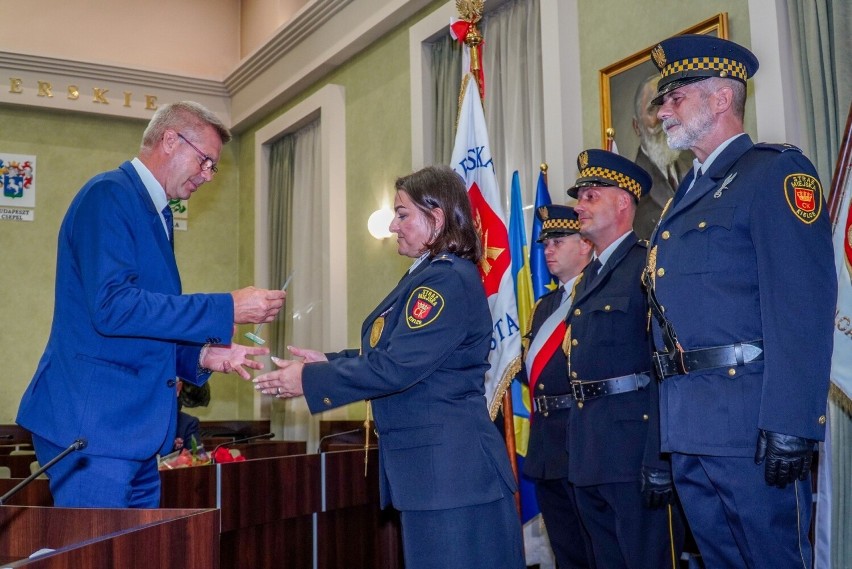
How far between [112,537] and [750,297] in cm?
141

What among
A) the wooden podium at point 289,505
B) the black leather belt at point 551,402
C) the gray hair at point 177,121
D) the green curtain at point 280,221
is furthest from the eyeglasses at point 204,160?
the green curtain at point 280,221

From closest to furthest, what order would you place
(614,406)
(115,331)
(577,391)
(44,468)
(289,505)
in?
(44,468) < (115,331) < (614,406) < (577,391) < (289,505)

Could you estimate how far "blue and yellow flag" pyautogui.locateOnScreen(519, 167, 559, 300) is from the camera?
3.92 meters

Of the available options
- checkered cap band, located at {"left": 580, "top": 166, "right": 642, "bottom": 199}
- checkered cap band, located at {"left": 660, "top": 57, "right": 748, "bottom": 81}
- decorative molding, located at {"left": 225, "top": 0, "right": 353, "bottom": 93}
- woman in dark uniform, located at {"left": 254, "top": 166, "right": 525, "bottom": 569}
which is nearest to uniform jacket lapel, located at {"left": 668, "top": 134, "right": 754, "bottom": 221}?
checkered cap band, located at {"left": 660, "top": 57, "right": 748, "bottom": 81}

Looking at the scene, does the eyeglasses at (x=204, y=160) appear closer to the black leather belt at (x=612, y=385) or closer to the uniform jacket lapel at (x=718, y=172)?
the uniform jacket lapel at (x=718, y=172)

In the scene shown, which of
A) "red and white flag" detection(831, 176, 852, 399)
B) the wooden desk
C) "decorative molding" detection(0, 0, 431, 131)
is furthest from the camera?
"decorative molding" detection(0, 0, 431, 131)

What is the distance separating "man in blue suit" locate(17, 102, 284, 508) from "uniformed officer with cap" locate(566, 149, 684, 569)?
1172 millimetres

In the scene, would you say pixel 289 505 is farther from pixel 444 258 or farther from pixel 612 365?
pixel 444 258

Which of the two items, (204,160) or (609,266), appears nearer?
(204,160)

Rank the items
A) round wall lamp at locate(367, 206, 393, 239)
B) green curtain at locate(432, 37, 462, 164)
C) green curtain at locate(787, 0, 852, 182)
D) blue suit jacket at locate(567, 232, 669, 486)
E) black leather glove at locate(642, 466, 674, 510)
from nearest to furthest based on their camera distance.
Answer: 1. black leather glove at locate(642, 466, 674, 510)
2. blue suit jacket at locate(567, 232, 669, 486)
3. green curtain at locate(787, 0, 852, 182)
4. green curtain at locate(432, 37, 462, 164)
5. round wall lamp at locate(367, 206, 393, 239)

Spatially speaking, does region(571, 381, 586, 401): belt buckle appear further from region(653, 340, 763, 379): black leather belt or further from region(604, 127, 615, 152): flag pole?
region(604, 127, 615, 152): flag pole

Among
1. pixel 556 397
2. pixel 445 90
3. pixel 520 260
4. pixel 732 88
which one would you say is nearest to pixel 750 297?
pixel 732 88

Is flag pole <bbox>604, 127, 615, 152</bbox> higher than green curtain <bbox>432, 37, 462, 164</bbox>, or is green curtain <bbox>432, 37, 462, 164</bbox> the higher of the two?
green curtain <bbox>432, 37, 462, 164</bbox>

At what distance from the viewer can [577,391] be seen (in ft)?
9.52
